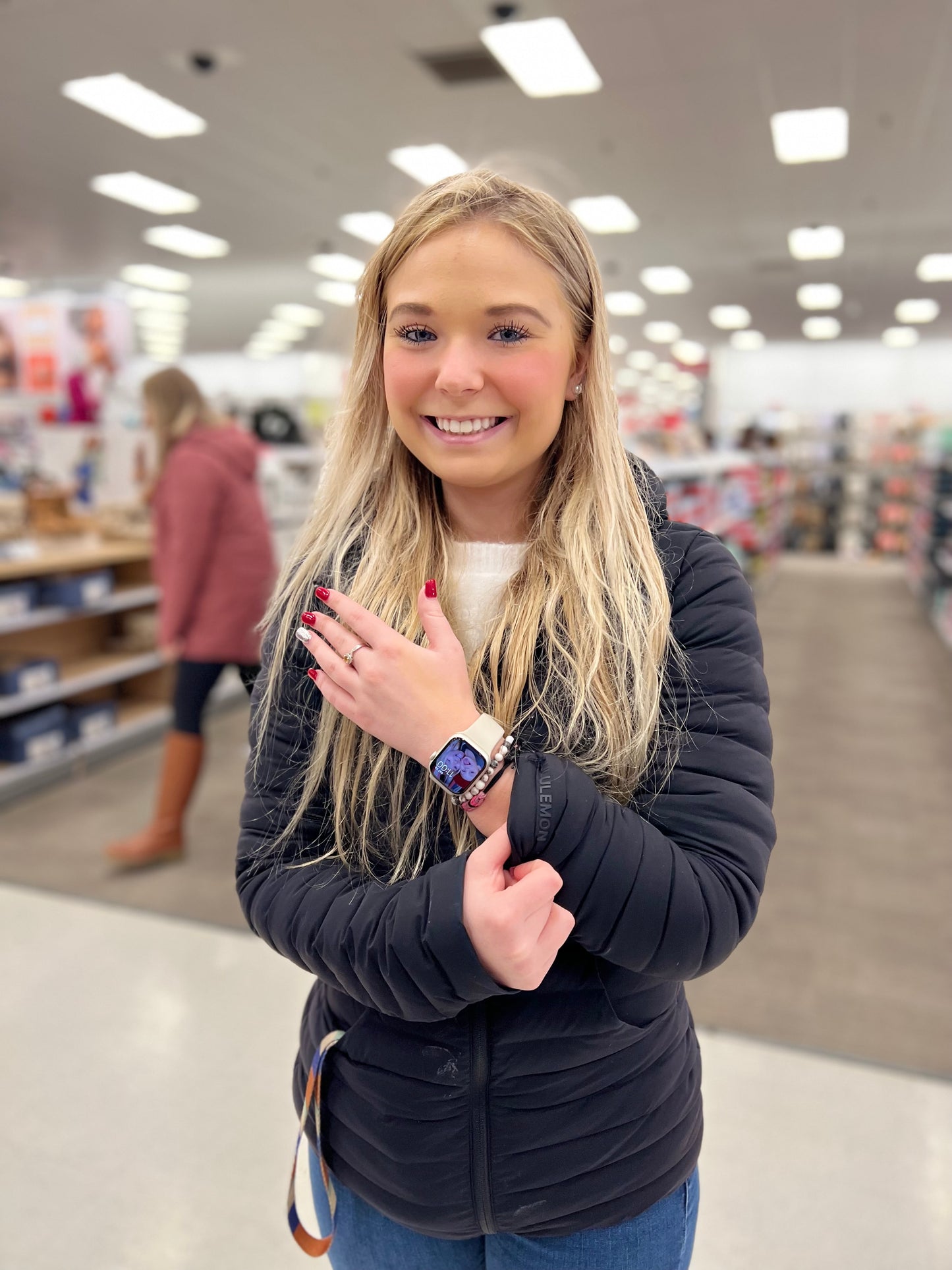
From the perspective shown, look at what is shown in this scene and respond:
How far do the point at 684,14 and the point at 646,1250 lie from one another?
579 cm

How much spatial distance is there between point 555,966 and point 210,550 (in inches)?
108

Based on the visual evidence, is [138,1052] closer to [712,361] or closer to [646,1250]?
[646,1250]

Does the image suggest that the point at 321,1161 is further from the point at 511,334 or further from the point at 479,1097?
the point at 511,334

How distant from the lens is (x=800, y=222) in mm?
9586

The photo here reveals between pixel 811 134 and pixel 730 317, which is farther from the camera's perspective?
pixel 730 317

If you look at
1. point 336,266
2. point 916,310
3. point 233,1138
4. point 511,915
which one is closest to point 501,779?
point 511,915

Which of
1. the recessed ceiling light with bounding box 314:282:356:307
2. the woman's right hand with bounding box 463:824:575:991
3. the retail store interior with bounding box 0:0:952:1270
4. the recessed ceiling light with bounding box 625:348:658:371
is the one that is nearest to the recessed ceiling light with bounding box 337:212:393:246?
the retail store interior with bounding box 0:0:952:1270

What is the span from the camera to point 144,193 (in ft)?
29.0

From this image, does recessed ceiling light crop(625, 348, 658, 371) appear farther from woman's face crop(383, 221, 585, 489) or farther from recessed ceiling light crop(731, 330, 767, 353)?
woman's face crop(383, 221, 585, 489)

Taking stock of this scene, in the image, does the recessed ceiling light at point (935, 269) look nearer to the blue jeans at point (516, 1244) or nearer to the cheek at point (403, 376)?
the cheek at point (403, 376)

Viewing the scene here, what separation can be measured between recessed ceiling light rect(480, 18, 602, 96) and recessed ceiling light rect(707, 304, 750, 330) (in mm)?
9333

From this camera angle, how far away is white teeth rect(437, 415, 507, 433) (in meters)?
0.87

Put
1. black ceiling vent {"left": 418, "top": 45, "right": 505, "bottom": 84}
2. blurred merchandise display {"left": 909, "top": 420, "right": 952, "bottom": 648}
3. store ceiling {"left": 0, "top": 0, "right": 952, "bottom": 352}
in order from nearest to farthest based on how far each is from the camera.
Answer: store ceiling {"left": 0, "top": 0, "right": 952, "bottom": 352}
black ceiling vent {"left": 418, "top": 45, "right": 505, "bottom": 84}
blurred merchandise display {"left": 909, "top": 420, "right": 952, "bottom": 648}

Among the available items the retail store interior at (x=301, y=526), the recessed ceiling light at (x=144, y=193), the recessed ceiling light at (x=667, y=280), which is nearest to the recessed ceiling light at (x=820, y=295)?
the retail store interior at (x=301, y=526)
